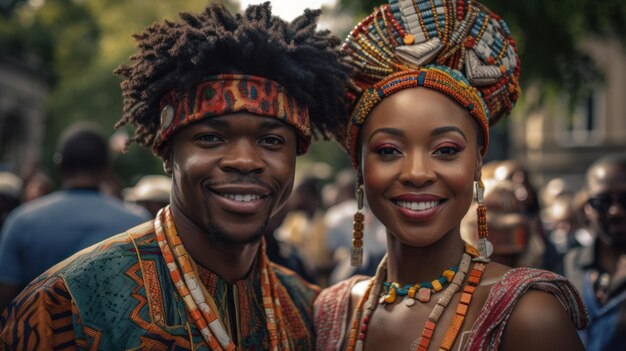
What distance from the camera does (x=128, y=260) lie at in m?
2.75

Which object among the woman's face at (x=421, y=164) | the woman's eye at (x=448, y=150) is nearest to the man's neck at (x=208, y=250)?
the woman's face at (x=421, y=164)

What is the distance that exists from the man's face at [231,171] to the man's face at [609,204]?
8.63 ft

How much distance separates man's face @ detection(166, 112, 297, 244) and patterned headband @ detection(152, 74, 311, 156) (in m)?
0.03

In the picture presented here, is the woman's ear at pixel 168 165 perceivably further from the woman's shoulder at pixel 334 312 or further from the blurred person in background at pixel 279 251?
the blurred person in background at pixel 279 251

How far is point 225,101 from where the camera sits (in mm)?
2707

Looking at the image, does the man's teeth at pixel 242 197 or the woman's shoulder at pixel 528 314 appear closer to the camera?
the woman's shoulder at pixel 528 314

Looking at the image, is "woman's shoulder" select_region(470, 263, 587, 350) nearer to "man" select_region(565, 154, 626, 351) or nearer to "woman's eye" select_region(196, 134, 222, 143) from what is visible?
"woman's eye" select_region(196, 134, 222, 143)

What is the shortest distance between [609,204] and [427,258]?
7.34ft

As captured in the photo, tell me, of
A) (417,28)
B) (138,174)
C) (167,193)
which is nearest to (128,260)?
(417,28)

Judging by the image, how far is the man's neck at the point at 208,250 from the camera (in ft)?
9.41

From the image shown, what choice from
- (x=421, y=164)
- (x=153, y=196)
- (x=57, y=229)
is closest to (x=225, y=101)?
(x=421, y=164)

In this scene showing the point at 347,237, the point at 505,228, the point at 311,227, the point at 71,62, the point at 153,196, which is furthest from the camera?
the point at 71,62

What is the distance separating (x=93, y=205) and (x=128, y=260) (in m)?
2.19

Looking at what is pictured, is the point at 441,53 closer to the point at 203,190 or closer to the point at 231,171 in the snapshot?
the point at 231,171
